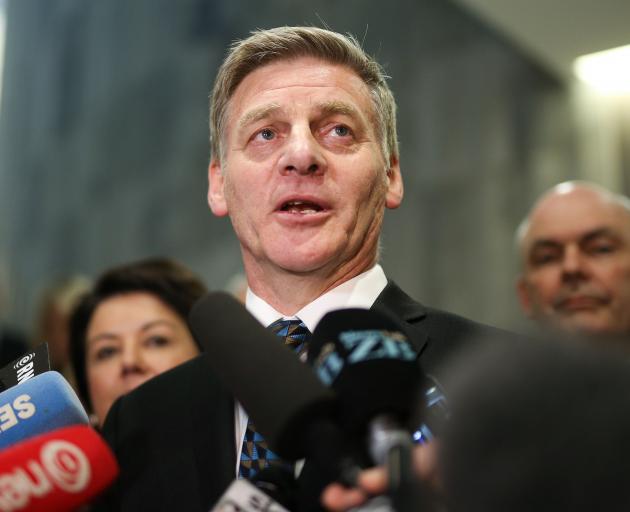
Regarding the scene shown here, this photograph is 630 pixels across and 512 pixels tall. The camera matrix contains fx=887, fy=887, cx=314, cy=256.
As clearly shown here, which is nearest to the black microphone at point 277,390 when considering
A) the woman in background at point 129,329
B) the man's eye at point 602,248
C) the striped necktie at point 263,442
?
the striped necktie at point 263,442

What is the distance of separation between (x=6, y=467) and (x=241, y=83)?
0.91 metres

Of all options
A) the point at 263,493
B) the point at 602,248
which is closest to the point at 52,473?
the point at 263,493

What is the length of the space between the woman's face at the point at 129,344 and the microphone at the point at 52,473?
4.10ft

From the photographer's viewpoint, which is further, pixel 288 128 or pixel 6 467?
pixel 288 128

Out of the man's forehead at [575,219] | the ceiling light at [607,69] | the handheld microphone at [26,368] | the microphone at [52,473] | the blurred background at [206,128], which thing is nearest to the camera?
the microphone at [52,473]

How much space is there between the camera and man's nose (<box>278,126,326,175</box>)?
1477 mm

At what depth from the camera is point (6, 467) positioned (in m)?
0.99

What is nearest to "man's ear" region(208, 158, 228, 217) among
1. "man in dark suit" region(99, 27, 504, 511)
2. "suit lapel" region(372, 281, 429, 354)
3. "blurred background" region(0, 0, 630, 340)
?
"man in dark suit" region(99, 27, 504, 511)

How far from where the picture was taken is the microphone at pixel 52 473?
3.24 feet

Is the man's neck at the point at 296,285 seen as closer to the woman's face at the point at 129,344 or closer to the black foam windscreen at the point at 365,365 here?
the black foam windscreen at the point at 365,365

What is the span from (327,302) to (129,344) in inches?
40.5

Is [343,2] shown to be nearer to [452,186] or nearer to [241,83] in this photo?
[452,186]

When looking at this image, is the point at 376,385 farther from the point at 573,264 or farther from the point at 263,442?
the point at 573,264

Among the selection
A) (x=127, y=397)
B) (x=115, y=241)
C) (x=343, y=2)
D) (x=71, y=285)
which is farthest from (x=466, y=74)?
(x=115, y=241)
